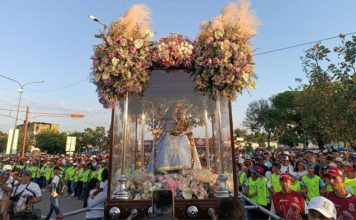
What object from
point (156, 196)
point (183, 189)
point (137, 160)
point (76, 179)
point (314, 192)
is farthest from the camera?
point (76, 179)

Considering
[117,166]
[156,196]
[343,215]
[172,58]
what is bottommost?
[343,215]

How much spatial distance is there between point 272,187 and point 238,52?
3979mm

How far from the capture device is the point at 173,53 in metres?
5.39

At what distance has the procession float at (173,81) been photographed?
4992 millimetres

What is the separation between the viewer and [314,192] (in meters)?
7.23

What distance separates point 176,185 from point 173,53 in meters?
2.07

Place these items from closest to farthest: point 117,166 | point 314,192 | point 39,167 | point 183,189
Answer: point 183,189, point 117,166, point 314,192, point 39,167

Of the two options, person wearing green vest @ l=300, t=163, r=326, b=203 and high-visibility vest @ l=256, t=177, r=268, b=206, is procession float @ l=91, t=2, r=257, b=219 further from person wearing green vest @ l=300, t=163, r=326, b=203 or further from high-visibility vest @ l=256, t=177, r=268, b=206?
high-visibility vest @ l=256, t=177, r=268, b=206

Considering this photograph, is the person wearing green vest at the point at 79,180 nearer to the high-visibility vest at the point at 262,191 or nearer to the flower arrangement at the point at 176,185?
the high-visibility vest at the point at 262,191

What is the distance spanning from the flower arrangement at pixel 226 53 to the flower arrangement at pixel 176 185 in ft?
4.69

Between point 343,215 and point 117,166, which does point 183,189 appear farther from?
point 343,215

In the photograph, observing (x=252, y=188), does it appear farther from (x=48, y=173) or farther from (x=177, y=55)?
(x=48, y=173)

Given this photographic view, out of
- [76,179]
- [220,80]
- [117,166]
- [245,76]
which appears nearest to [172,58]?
[220,80]

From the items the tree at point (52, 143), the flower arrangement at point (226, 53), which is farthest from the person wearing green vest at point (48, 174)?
the tree at point (52, 143)
